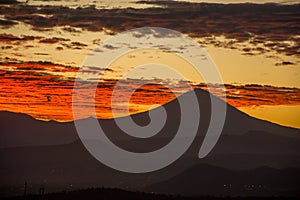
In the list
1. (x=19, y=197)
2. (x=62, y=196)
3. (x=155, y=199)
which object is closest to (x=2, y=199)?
(x=19, y=197)

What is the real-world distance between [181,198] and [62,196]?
14530mm

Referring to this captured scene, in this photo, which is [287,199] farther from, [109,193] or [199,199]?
[109,193]

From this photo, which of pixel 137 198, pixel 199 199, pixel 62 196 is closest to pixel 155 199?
pixel 137 198

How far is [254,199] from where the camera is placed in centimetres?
7362

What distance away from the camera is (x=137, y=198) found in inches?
2872

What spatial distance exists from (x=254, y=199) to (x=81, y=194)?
68.1ft

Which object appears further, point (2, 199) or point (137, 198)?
point (2, 199)

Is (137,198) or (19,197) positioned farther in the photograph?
(19,197)

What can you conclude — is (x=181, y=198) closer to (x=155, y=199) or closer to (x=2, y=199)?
(x=155, y=199)

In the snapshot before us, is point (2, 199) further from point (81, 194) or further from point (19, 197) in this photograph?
point (81, 194)

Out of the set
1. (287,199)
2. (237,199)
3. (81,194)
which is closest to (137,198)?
(81,194)

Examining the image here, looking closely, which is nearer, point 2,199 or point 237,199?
point 237,199

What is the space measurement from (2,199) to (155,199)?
22.1 meters

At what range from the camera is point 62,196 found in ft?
248
